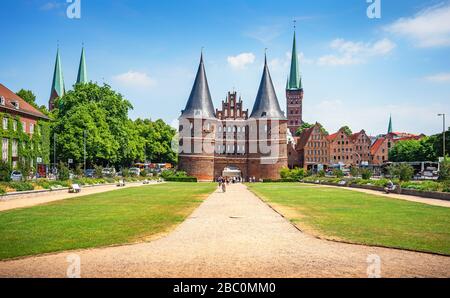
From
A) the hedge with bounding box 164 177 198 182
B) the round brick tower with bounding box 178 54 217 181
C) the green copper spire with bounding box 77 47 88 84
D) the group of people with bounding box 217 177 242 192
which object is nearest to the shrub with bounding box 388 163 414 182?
the group of people with bounding box 217 177 242 192

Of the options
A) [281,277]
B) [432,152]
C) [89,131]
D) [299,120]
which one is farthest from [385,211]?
[299,120]

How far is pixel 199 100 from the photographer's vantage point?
235 ft

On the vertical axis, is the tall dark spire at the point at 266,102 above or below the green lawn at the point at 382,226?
above

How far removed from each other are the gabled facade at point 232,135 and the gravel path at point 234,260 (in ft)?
196

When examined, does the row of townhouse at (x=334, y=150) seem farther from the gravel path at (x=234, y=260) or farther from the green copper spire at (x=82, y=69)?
the gravel path at (x=234, y=260)

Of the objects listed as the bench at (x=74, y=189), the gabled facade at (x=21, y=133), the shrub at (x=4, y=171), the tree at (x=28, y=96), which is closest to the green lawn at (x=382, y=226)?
the shrub at (x=4, y=171)

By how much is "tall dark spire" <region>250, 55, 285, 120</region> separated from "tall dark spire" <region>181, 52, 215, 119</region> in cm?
868

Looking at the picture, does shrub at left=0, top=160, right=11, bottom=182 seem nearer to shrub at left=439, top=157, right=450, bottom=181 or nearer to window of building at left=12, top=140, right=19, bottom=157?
window of building at left=12, top=140, right=19, bottom=157

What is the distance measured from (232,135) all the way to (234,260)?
225ft

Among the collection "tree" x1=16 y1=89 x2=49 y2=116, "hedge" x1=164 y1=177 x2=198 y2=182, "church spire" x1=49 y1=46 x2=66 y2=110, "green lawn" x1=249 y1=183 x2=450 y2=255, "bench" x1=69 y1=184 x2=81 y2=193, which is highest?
"church spire" x1=49 y1=46 x2=66 y2=110

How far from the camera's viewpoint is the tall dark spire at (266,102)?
72.9 m

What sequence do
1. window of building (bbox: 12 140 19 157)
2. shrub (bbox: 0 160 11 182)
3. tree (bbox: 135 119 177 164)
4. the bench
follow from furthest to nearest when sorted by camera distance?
tree (bbox: 135 119 177 164) < window of building (bbox: 12 140 19 157) < the bench < shrub (bbox: 0 160 11 182)

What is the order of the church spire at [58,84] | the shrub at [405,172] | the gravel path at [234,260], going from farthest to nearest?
the church spire at [58,84] → the shrub at [405,172] → the gravel path at [234,260]

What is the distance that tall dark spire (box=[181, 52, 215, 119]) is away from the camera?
71.1m
